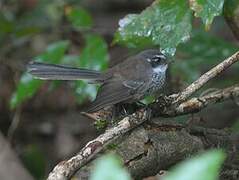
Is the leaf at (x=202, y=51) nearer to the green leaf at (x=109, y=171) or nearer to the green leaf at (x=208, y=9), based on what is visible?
the green leaf at (x=208, y=9)

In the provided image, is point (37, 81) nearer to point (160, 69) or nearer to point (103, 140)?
point (160, 69)

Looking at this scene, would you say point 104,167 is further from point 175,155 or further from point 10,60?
point 10,60

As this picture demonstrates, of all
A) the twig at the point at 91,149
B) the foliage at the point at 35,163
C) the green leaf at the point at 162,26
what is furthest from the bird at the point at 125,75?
the foliage at the point at 35,163

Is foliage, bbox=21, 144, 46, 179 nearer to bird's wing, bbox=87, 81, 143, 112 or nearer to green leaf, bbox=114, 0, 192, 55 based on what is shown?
bird's wing, bbox=87, 81, 143, 112

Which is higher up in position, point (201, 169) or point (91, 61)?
point (201, 169)

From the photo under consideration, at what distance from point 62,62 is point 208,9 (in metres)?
2.32

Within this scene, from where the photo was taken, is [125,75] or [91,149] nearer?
[91,149]

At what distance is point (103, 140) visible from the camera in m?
2.22

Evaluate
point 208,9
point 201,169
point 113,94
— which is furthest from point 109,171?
point 113,94

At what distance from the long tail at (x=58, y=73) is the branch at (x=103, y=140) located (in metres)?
1.13

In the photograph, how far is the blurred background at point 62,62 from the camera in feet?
14.8

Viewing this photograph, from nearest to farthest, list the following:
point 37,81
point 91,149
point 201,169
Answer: point 201,169 → point 91,149 → point 37,81

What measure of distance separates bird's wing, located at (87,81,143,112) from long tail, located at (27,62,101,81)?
17cm

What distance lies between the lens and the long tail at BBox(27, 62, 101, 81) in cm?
362
